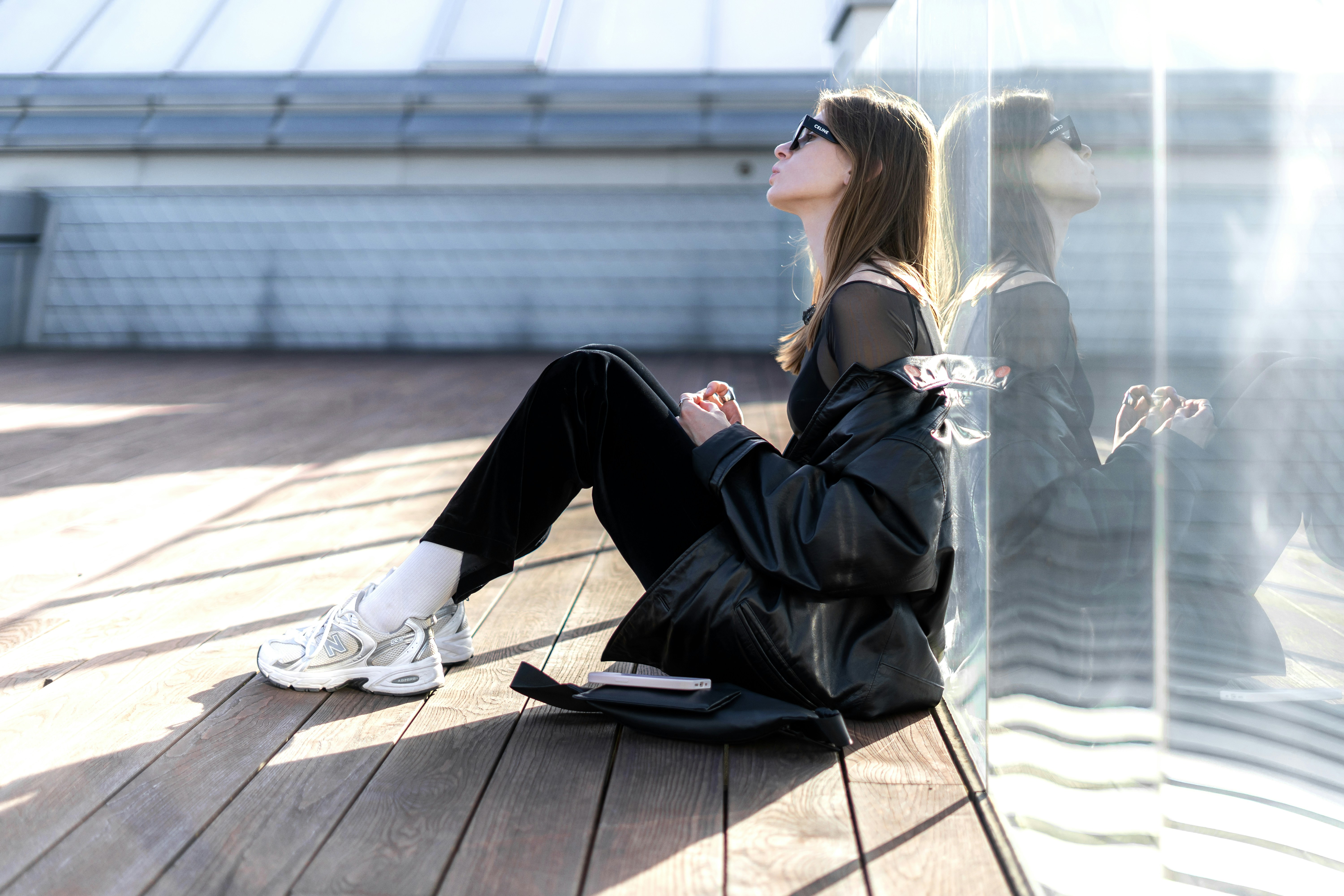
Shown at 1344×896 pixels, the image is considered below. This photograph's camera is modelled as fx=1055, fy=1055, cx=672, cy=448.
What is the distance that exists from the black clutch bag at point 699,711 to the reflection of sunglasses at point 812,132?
2.94 feet

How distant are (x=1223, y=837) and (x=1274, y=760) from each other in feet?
0.36

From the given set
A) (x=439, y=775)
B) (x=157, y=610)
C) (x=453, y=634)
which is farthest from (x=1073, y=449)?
(x=157, y=610)

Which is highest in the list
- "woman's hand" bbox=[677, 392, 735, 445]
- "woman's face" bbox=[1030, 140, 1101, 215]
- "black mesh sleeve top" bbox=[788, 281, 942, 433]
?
"woman's face" bbox=[1030, 140, 1101, 215]

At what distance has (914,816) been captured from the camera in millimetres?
1362

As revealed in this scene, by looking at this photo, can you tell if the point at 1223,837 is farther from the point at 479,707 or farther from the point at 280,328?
the point at 280,328

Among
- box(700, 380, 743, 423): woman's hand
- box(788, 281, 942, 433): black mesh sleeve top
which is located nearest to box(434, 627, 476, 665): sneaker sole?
box(700, 380, 743, 423): woman's hand

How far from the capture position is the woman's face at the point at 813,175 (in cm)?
174

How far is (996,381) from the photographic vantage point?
55.6 inches

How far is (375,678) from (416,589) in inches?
6.6

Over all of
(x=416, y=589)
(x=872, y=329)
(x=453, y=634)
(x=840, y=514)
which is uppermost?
(x=872, y=329)

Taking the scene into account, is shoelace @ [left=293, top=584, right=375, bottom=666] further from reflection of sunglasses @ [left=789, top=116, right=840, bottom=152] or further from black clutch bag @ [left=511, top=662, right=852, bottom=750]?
reflection of sunglasses @ [left=789, top=116, right=840, bottom=152]

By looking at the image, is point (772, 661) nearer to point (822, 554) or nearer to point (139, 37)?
point (822, 554)

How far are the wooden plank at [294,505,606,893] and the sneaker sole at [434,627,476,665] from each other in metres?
0.02

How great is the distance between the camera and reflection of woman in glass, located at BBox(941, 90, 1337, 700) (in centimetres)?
88
